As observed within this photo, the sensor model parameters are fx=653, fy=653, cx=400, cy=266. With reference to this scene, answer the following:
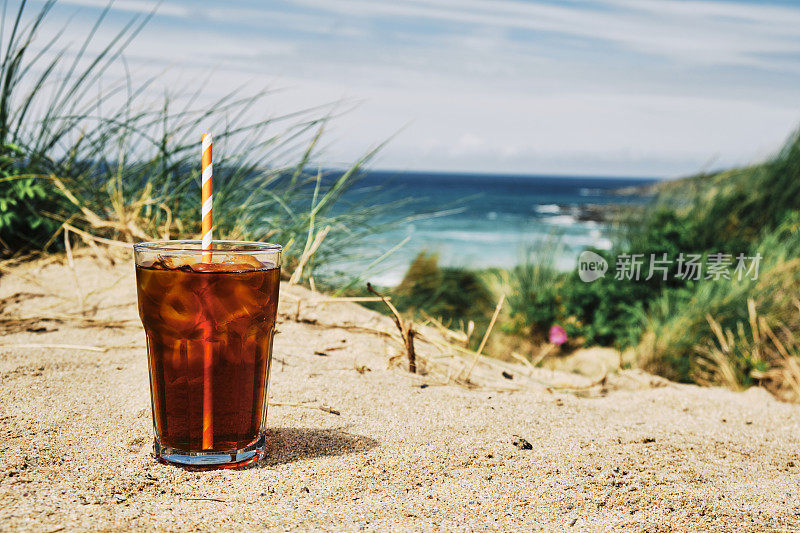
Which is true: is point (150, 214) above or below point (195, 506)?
above

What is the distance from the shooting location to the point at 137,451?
6.25ft

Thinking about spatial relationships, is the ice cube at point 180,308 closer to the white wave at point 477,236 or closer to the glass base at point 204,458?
the glass base at point 204,458

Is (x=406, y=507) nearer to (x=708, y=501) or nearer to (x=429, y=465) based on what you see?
(x=429, y=465)

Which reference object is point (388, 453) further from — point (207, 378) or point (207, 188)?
point (207, 188)

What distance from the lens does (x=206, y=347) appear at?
1801mm

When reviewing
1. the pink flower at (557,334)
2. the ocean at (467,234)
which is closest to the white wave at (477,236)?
the ocean at (467,234)

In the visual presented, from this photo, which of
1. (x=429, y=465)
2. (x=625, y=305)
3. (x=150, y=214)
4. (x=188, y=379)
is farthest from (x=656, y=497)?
(x=625, y=305)

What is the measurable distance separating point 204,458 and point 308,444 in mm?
326

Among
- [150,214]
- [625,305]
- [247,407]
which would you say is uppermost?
[150,214]

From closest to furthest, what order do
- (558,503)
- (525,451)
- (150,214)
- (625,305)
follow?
(558,503) → (525,451) → (150,214) → (625,305)

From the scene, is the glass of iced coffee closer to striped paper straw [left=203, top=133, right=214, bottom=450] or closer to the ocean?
striped paper straw [left=203, top=133, right=214, bottom=450]

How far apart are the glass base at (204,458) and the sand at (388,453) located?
0.09 ft

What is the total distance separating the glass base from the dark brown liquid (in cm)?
2

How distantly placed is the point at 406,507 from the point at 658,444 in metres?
1.01
